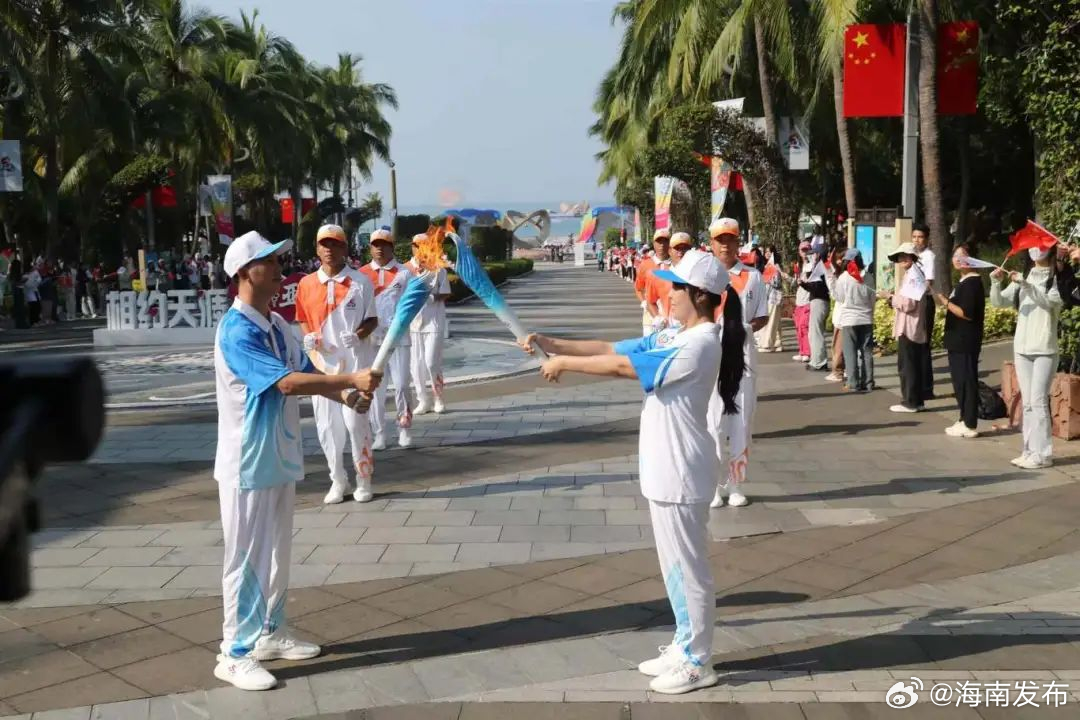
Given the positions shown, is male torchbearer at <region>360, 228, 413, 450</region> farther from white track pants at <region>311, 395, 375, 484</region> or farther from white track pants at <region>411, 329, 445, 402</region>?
white track pants at <region>311, 395, 375, 484</region>

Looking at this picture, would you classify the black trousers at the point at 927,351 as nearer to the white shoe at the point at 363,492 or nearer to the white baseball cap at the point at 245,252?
the white shoe at the point at 363,492

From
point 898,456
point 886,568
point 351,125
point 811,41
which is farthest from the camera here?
point 351,125

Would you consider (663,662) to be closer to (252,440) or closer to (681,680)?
(681,680)

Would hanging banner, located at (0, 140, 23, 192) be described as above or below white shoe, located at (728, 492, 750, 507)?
above

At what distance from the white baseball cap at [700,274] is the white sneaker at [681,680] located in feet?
5.40

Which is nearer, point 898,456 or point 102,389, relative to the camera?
point 102,389

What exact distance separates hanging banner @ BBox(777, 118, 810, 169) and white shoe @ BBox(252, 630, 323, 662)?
21.6 m

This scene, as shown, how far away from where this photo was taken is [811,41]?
24938mm

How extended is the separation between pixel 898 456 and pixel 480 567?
4.66 metres

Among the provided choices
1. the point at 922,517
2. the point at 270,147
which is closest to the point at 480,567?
the point at 922,517

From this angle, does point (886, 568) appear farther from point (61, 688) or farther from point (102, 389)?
point (102, 389)

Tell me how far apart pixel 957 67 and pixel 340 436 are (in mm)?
13377

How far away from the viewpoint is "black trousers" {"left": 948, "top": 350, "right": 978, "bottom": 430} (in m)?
10.2

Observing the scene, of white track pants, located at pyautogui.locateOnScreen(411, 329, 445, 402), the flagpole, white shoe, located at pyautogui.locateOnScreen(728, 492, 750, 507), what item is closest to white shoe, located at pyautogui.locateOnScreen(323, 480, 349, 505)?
white shoe, located at pyautogui.locateOnScreen(728, 492, 750, 507)
